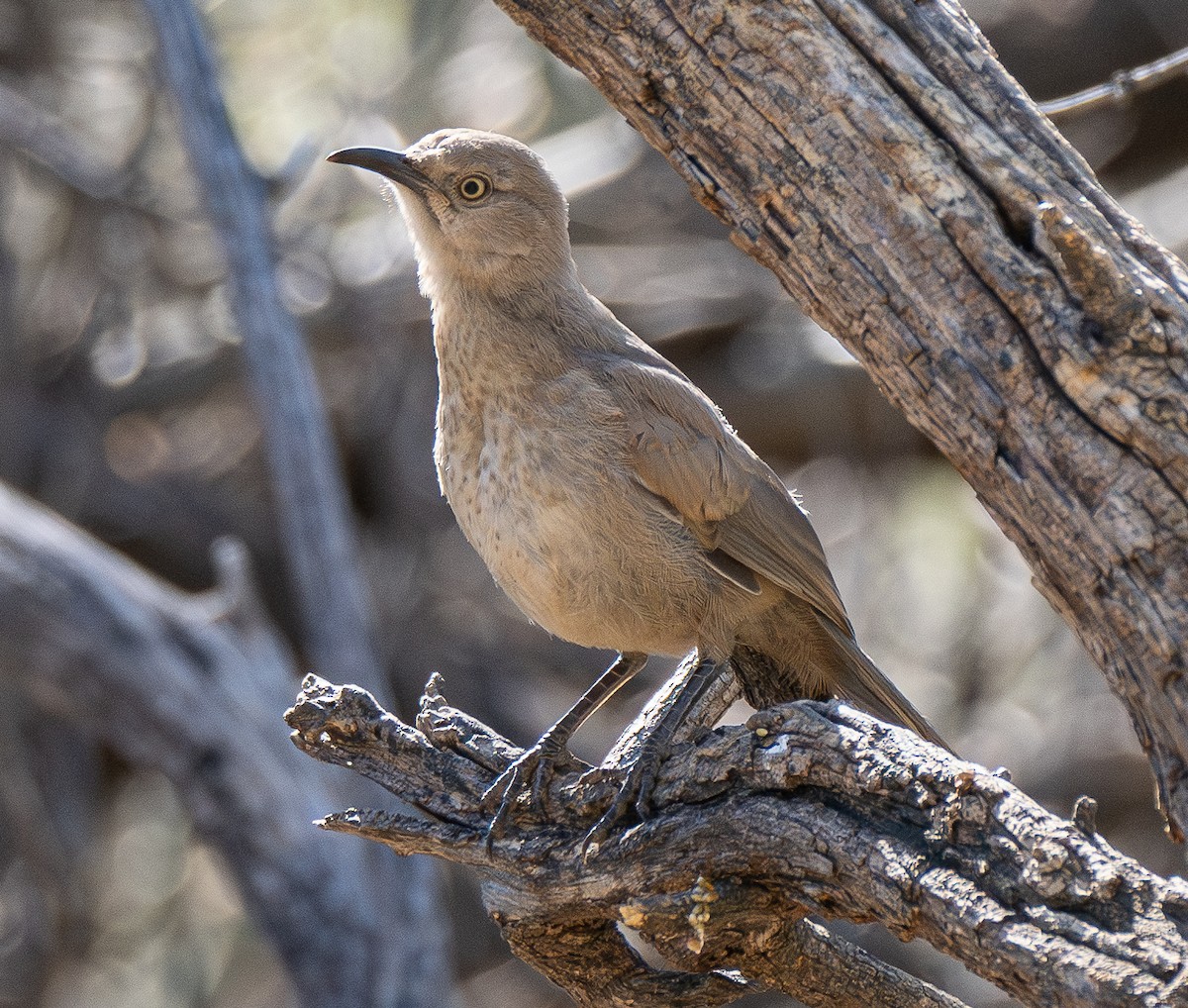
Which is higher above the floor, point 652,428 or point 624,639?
point 652,428

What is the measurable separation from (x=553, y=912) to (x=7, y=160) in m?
6.73

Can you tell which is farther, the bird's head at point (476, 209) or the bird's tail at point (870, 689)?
the bird's head at point (476, 209)

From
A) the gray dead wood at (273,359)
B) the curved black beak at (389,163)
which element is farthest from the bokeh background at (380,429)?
the curved black beak at (389,163)

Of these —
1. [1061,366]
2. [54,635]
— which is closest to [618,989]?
[1061,366]

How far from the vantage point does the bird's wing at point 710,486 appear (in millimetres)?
3934

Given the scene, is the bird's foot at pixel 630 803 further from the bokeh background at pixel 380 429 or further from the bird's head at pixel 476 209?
the bokeh background at pixel 380 429

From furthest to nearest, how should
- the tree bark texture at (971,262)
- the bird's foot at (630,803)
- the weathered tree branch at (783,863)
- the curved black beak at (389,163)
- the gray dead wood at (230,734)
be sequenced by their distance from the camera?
1. the gray dead wood at (230,734)
2. the curved black beak at (389,163)
3. the bird's foot at (630,803)
4. the tree bark texture at (971,262)
5. the weathered tree branch at (783,863)

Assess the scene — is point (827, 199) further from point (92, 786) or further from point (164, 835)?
point (164, 835)

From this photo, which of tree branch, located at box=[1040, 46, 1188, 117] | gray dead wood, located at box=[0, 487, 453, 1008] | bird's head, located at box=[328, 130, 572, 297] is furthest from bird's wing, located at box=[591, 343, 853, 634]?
gray dead wood, located at box=[0, 487, 453, 1008]

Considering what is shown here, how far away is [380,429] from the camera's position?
8031 mm

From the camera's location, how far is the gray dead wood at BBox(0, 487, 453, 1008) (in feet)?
19.7

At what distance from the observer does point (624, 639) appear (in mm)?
3984

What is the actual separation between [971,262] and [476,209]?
1.70 m

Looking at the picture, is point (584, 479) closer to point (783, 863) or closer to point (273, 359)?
point (783, 863)
